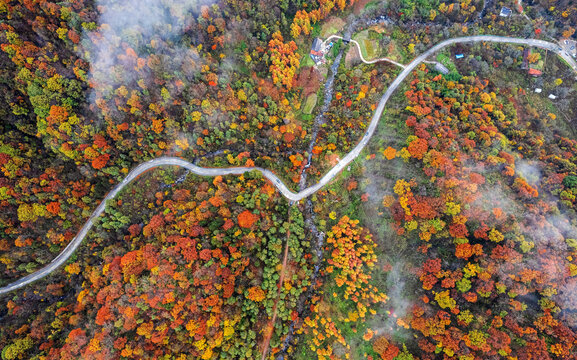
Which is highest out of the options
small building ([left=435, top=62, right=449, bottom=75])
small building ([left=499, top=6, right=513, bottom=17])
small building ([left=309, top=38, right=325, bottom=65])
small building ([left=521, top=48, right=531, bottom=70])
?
small building ([left=309, top=38, right=325, bottom=65])

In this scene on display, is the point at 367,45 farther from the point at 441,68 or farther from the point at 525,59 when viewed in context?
the point at 525,59

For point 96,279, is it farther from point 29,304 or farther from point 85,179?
point 85,179

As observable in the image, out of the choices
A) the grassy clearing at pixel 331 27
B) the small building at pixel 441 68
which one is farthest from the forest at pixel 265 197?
the grassy clearing at pixel 331 27

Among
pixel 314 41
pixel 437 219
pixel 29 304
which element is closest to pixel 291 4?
pixel 314 41

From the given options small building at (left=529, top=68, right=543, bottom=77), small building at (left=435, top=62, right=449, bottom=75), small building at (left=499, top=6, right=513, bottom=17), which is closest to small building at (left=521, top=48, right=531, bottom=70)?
small building at (left=529, top=68, right=543, bottom=77)

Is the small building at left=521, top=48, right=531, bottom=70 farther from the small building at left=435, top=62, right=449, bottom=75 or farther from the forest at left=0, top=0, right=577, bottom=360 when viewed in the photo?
the small building at left=435, top=62, right=449, bottom=75

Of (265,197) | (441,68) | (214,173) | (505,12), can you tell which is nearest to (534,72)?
(505,12)
